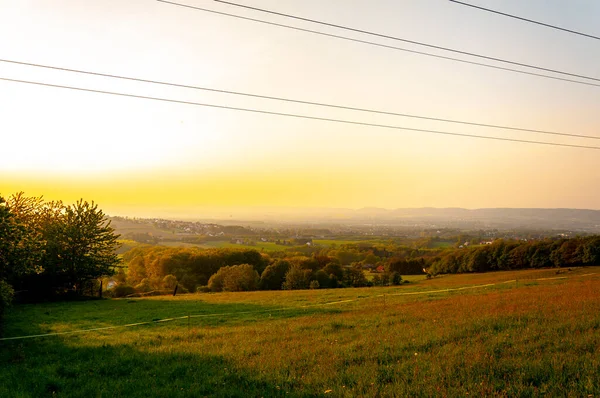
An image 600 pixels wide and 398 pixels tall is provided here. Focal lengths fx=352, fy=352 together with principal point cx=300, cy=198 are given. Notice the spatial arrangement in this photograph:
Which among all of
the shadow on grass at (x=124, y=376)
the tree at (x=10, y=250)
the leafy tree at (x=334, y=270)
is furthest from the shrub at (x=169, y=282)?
the shadow on grass at (x=124, y=376)

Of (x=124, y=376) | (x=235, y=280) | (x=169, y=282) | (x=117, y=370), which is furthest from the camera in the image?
(x=169, y=282)

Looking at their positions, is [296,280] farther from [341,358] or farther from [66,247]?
[341,358]

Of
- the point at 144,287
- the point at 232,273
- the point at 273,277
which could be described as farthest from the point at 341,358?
the point at 273,277

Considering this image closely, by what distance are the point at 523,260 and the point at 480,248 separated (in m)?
11.8

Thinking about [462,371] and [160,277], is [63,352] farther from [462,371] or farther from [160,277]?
[160,277]

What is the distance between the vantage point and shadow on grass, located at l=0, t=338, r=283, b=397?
793 cm

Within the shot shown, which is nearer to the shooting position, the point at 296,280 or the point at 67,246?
the point at 67,246

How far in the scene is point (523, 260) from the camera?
3292 inches

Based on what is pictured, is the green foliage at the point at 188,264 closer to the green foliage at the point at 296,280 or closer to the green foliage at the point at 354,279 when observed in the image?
the green foliage at the point at 296,280

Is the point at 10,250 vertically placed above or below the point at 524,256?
above

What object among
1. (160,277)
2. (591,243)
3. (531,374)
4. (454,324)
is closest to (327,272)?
(160,277)

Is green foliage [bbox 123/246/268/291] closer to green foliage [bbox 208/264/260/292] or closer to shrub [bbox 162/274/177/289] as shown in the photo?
shrub [bbox 162/274/177/289]

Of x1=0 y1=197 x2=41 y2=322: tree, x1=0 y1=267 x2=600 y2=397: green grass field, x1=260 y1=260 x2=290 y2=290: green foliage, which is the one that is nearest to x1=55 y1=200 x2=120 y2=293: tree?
x1=0 y1=197 x2=41 y2=322: tree

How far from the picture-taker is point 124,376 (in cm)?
920
